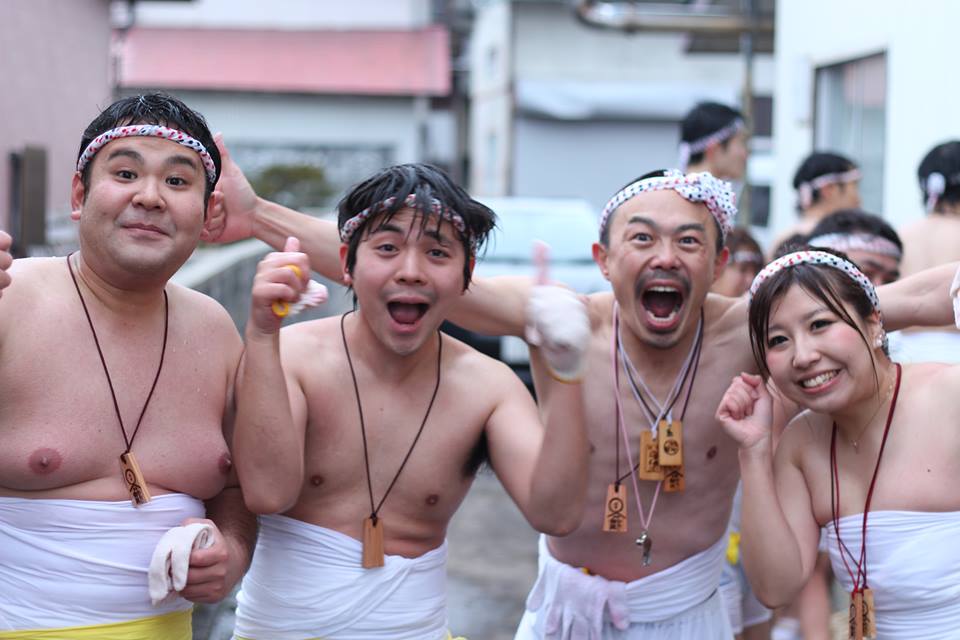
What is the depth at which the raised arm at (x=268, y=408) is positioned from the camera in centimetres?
269

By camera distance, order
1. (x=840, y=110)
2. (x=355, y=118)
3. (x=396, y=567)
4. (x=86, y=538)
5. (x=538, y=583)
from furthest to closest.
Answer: (x=355, y=118), (x=840, y=110), (x=538, y=583), (x=396, y=567), (x=86, y=538)

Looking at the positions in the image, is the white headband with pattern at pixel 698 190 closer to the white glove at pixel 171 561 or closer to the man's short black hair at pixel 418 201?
the man's short black hair at pixel 418 201

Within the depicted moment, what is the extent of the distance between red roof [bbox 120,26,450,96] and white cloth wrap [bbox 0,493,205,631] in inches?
901

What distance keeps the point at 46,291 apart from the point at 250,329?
0.50 meters

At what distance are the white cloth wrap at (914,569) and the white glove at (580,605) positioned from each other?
796mm

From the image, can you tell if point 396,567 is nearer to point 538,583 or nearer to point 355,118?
point 538,583

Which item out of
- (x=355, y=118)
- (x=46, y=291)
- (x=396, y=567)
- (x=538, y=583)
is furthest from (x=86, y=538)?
(x=355, y=118)

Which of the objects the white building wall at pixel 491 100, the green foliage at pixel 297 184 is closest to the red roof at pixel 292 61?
the white building wall at pixel 491 100

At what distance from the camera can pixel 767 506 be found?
3049 millimetres

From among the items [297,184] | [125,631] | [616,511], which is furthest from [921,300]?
[297,184]

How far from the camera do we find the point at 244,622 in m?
3.14

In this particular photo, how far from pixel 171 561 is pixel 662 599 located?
159 centimetres

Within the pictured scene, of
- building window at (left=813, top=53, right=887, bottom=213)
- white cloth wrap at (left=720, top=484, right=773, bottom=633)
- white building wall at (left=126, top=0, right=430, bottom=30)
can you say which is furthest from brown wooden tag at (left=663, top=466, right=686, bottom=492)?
white building wall at (left=126, top=0, right=430, bottom=30)

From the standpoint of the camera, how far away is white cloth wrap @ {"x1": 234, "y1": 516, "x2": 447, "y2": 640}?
301 centimetres
